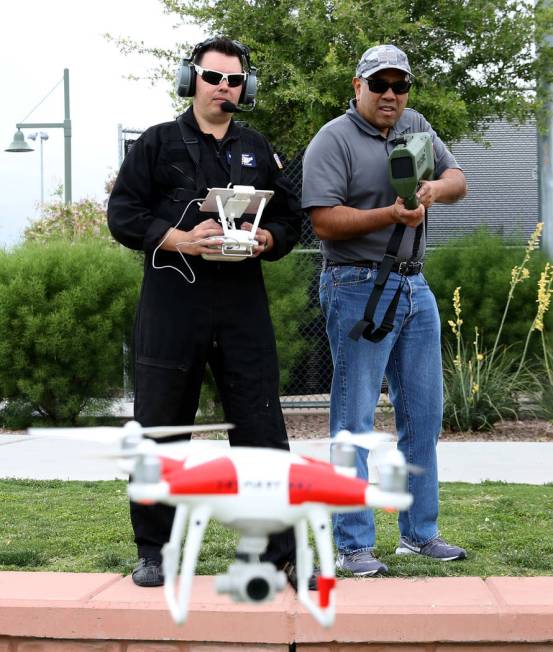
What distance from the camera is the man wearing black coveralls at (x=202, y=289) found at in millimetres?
3309

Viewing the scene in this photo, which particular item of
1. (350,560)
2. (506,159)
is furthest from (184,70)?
(506,159)

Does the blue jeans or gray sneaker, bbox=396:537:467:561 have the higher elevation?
the blue jeans

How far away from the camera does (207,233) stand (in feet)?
7.28

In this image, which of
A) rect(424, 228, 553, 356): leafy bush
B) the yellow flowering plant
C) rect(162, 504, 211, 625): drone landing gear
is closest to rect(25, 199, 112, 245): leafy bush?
rect(424, 228, 553, 356): leafy bush

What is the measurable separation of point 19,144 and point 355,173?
58.0 ft

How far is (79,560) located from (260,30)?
826 centimetres

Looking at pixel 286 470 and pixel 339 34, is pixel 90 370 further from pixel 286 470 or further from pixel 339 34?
pixel 286 470

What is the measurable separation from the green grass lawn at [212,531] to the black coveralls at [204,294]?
38.9 inches

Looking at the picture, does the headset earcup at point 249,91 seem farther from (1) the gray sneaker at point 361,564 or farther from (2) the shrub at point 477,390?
(2) the shrub at point 477,390

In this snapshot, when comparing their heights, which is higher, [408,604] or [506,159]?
[506,159]

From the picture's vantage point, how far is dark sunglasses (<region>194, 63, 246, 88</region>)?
2.29 meters

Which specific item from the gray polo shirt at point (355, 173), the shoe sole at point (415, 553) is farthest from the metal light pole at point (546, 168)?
the gray polo shirt at point (355, 173)

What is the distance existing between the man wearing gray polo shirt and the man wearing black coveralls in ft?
1.19

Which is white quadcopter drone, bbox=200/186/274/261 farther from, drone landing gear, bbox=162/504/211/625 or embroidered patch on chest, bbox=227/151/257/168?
embroidered patch on chest, bbox=227/151/257/168
